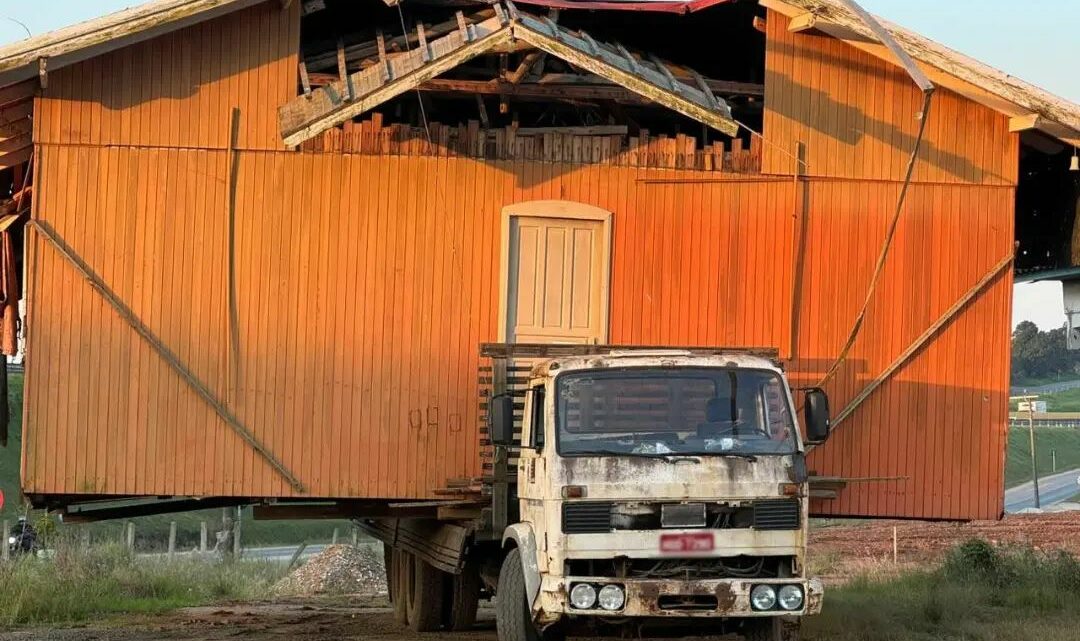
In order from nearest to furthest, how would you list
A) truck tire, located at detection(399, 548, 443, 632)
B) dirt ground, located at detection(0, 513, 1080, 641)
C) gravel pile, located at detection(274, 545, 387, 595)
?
dirt ground, located at detection(0, 513, 1080, 641) < truck tire, located at detection(399, 548, 443, 632) < gravel pile, located at detection(274, 545, 387, 595)

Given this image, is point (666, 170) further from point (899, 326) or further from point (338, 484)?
point (338, 484)

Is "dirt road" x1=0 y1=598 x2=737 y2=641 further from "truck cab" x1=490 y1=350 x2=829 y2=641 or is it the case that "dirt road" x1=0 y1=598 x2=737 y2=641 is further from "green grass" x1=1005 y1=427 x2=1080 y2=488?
"green grass" x1=1005 y1=427 x2=1080 y2=488

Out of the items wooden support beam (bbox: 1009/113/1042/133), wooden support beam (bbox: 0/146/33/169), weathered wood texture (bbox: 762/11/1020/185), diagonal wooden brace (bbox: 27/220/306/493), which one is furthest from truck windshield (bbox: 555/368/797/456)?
wooden support beam (bbox: 0/146/33/169)

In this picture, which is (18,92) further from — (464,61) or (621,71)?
(621,71)

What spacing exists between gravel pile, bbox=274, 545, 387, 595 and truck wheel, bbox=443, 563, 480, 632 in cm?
814

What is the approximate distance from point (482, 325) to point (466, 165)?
1.69 m

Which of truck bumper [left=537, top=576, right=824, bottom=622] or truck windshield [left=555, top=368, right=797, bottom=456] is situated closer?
truck bumper [left=537, top=576, right=824, bottom=622]

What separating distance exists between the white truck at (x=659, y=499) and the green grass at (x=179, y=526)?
34368 millimetres

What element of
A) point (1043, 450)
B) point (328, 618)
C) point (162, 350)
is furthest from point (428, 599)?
point (1043, 450)

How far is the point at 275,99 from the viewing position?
663 inches

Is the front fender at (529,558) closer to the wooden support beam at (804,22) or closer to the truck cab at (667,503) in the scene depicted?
the truck cab at (667,503)

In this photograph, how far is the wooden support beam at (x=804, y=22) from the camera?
16.6 meters

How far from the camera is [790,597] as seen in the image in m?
11.5

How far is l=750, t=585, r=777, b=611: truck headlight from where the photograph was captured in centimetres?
1145
